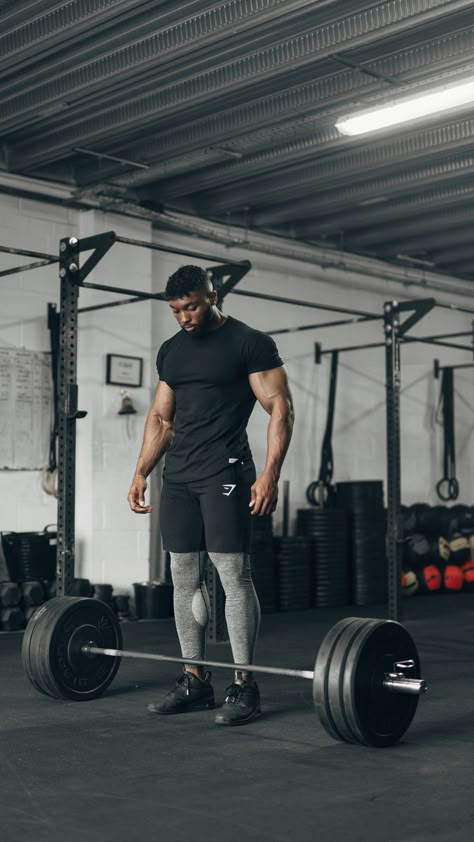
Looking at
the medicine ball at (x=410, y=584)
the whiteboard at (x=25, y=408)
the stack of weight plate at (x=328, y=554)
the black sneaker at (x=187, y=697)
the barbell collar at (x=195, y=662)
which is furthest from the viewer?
the medicine ball at (x=410, y=584)

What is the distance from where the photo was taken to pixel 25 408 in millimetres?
5785

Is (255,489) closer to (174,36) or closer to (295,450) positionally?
(174,36)

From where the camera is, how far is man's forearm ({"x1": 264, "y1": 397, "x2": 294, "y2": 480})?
9.46 ft

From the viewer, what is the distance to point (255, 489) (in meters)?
2.83

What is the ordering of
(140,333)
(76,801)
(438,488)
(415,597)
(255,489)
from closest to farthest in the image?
(76,801)
(255,489)
(140,333)
(415,597)
(438,488)

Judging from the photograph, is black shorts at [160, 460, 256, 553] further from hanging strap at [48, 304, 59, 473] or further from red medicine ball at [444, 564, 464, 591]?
red medicine ball at [444, 564, 464, 591]

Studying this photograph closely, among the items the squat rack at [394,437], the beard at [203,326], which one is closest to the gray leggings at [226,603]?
the beard at [203,326]

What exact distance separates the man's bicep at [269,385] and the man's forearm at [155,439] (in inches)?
15.3

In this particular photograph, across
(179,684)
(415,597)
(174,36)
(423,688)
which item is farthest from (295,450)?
(423,688)

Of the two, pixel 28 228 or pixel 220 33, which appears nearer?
pixel 220 33

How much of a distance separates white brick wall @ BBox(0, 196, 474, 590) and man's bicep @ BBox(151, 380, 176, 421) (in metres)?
2.70

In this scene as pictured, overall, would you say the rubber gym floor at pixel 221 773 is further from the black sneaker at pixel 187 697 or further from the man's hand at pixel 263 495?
the man's hand at pixel 263 495

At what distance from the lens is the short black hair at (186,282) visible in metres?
2.89

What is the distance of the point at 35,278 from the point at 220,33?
2.15 metres
